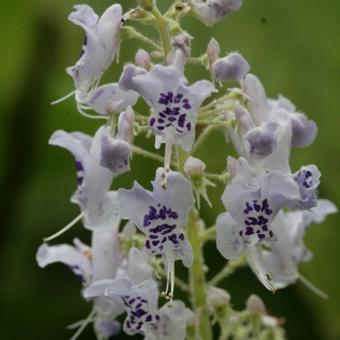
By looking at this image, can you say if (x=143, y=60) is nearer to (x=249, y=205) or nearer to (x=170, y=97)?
(x=170, y=97)

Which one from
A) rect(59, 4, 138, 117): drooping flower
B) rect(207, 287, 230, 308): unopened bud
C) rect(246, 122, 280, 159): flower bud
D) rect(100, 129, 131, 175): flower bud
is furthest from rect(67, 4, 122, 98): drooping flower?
rect(207, 287, 230, 308): unopened bud

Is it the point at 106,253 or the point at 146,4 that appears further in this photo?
the point at 106,253

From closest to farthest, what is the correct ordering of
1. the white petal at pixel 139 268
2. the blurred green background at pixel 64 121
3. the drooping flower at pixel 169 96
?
the drooping flower at pixel 169 96
the white petal at pixel 139 268
the blurred green background at pixel 64 121

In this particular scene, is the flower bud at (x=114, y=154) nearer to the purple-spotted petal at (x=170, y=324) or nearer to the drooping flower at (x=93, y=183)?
the drooping flower at (x=93, y=183)

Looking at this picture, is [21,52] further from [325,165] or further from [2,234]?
[325,165]

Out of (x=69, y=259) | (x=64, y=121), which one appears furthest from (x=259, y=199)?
(x=64, y=121)

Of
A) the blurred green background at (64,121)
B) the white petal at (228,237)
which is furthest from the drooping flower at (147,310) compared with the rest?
the blurred green background at (64,121)

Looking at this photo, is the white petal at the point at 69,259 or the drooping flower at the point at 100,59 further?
the white petal at the point at 69,259
